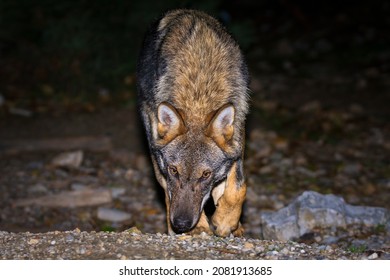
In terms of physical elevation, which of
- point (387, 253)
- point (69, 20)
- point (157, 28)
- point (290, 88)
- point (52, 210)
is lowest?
point (387, 253)

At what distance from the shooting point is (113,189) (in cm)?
959

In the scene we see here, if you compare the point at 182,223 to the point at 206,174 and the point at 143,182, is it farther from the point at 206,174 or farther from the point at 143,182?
the point at 143,182

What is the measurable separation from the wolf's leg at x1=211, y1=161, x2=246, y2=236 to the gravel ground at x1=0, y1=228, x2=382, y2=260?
1037mm

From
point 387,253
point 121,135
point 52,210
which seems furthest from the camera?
point 121,135

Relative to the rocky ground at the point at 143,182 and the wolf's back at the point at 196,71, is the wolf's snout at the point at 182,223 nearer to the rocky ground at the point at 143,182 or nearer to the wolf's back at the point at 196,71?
the rocky ground at the point at 143,182

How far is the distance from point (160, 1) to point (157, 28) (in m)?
6.16

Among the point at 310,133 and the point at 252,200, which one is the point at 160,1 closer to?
the point at 310,133

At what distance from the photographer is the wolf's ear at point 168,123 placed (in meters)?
6.38

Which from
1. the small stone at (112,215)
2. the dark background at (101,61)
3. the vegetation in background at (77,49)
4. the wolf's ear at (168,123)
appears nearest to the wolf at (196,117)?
the wolf's ear at (168,123)

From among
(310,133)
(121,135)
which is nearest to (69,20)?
(121,135)

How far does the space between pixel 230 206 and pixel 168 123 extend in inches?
49.7

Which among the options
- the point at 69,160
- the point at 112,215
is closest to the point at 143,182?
the point at 69,160

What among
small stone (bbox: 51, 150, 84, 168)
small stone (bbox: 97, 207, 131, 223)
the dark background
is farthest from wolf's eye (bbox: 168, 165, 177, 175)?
the dark background

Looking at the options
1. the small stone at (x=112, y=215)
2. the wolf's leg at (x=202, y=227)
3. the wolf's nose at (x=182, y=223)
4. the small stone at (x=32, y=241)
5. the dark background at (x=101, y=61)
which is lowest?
the small stone at (x=32, y=241)
